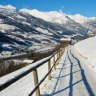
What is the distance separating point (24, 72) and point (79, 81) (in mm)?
6056

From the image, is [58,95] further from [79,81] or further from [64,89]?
[79,81]

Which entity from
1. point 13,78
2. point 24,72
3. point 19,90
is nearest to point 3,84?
point 13,78

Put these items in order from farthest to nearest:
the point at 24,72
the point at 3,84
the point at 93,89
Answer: the point at 93,89, the point at 24,72, the point at 3,84

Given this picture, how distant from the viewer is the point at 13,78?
4770 mm

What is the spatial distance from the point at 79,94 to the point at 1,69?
5.55m

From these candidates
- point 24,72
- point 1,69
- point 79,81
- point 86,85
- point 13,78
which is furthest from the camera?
point 1,69

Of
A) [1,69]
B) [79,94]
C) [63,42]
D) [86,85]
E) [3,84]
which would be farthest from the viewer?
[63,42]

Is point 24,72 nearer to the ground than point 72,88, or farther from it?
farther from it

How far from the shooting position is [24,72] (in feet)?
19.3

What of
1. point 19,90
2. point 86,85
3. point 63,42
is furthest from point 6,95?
point 63,42

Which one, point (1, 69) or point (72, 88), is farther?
point (1, 69)

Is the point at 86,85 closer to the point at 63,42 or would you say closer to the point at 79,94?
the point at 79,94

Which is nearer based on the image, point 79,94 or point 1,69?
point 79,94

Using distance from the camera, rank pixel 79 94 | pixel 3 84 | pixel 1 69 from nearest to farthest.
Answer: pixel 3 84, pixel 79 94, pixel 1 69
